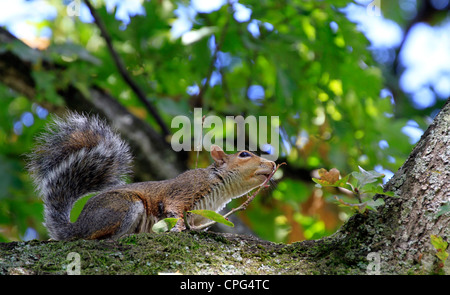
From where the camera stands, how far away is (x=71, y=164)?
275 cm

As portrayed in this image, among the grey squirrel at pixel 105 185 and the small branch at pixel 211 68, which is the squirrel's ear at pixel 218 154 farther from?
the small branch at pixel 211 68

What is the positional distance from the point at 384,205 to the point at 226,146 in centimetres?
207

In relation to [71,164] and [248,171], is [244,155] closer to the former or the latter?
[248,171]

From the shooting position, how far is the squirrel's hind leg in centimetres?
256

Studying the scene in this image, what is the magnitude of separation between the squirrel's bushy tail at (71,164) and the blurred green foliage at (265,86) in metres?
1.03

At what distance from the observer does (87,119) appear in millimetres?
2951

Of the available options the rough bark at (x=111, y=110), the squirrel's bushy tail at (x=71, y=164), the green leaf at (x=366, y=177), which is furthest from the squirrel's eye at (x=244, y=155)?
the green leaf at (x=366, y=177)

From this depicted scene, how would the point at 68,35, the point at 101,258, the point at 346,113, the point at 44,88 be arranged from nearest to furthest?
the point at 101,258
the point at 44,88
the point at 346,113
the point at 68,35

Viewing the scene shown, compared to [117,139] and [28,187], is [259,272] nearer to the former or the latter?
[117,139]

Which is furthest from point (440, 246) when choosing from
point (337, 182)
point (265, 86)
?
point (265, 86)

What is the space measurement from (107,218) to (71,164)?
1.36 feet

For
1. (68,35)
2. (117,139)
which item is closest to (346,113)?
(117,139)

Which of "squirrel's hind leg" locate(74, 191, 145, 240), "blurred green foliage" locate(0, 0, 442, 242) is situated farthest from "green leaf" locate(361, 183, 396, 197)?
"blurred green foliage" locate(0, 0, 442, 242)

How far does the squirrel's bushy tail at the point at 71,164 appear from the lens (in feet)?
8.91
